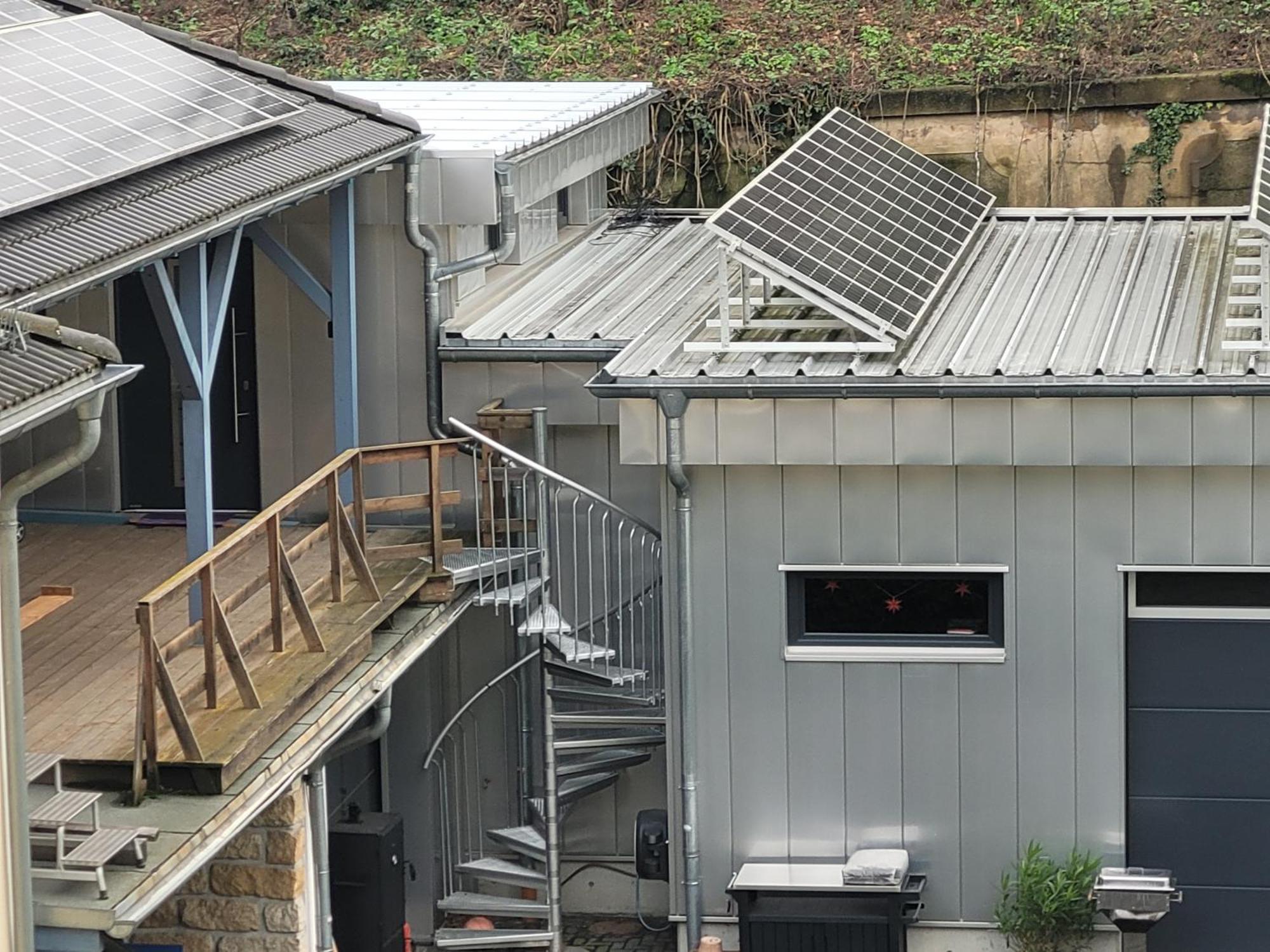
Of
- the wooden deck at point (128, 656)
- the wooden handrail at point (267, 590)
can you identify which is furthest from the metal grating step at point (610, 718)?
the wooden deck at point (128, 656)

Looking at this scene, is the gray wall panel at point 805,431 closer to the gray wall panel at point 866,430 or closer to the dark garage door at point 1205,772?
the gray wall panel at point 866,430

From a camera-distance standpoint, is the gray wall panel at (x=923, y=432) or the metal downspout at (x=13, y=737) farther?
the gray wall panel at (x=923, y=432)

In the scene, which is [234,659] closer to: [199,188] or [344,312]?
[199,188]

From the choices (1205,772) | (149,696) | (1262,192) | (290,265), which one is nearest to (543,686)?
(290,265)

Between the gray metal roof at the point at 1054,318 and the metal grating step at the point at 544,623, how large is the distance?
1.44 m

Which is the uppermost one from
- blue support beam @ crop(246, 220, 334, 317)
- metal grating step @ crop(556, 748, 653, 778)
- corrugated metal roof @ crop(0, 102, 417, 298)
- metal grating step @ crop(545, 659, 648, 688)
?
corrugated metal roof @ crop(0, 102, 417, 298)

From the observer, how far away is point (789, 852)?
12047 millimetres

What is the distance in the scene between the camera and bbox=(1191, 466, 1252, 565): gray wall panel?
11289 millimetres

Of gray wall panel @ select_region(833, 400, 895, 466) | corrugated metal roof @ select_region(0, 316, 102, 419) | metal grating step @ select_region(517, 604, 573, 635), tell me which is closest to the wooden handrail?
metal grating step @ select_region(517, 604, 573, 635)

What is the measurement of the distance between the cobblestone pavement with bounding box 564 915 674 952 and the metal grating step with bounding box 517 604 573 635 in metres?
1.97

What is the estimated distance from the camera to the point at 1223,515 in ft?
37.2

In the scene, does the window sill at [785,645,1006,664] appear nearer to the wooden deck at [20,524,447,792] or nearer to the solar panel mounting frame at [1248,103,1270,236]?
the wooden deck at [20,524,447,792]

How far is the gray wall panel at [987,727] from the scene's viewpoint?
11.6 metres

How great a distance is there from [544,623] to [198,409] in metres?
2.81
